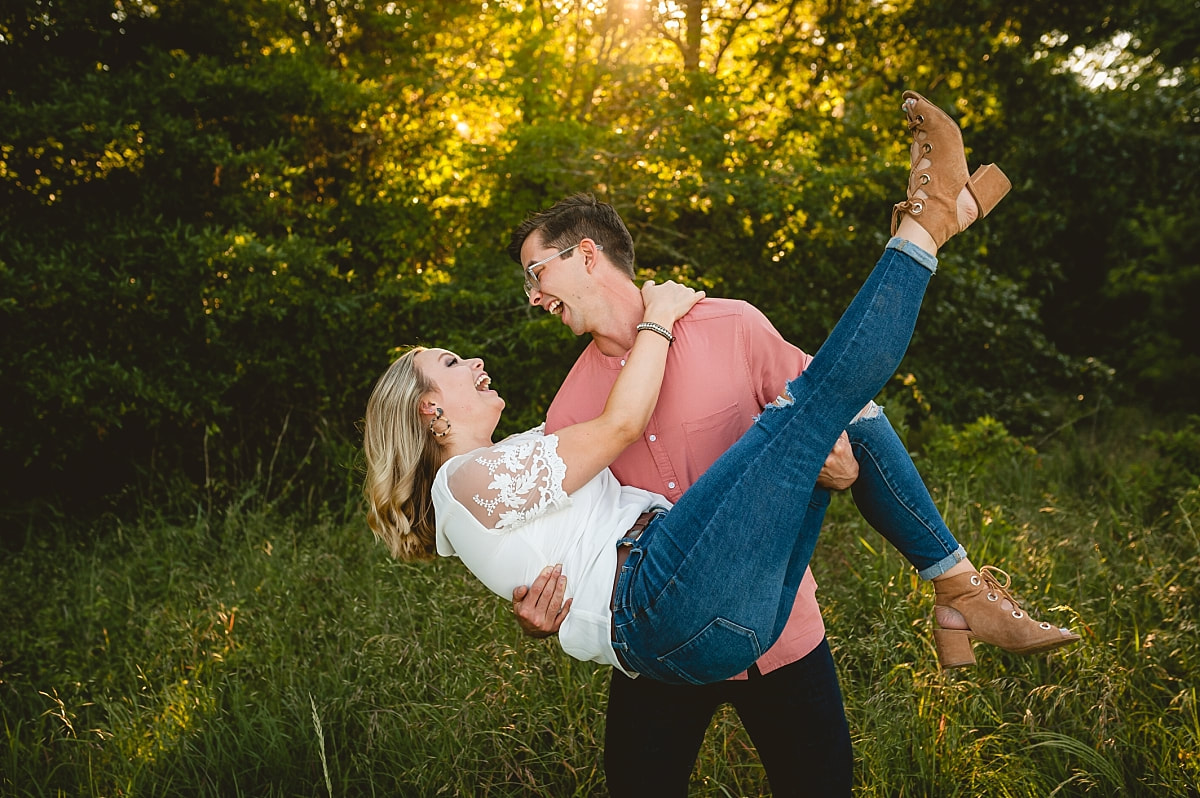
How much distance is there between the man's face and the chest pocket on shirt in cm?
40

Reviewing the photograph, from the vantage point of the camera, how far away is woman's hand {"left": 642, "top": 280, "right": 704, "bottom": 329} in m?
1.92

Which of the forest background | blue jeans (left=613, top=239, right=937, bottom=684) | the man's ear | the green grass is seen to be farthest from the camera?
the forest background

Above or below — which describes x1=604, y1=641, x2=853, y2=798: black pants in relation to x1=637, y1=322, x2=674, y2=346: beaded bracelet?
below

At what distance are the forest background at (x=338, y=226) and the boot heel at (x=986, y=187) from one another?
353cm

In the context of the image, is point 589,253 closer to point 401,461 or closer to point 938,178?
Result: point 401,461

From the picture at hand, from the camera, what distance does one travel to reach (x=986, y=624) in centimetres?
195

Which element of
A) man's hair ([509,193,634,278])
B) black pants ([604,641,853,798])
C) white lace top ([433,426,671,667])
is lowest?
black pants ([604,641,853,798])

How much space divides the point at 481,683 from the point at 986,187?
92.3 inches

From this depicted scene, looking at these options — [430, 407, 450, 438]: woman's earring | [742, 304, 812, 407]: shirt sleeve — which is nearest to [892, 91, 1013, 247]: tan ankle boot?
[742, 304, 812, 407]: shirt sleeve

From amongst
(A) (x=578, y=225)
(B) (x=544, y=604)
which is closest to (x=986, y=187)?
(A) (x=578, y=225)

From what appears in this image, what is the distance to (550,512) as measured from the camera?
192cm

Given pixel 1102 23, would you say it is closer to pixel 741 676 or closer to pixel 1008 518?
pixel 1008 518

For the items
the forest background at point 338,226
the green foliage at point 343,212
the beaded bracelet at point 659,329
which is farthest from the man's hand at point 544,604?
the green foliage at point 343,212

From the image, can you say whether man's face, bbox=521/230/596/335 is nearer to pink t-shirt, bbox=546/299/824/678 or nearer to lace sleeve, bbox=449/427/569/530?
pink t-shirt, bbox=546/299/824/678
